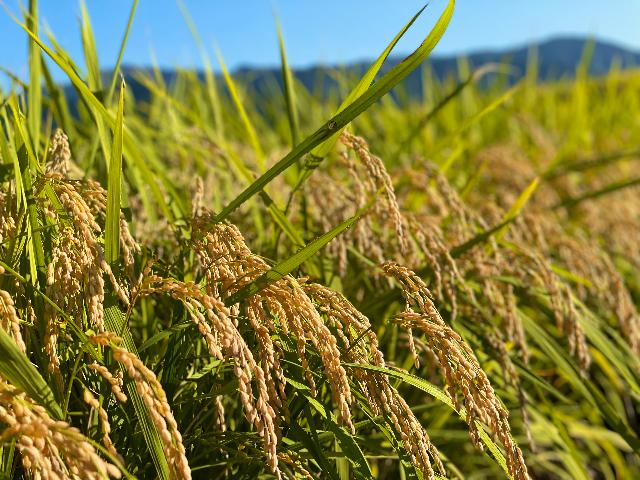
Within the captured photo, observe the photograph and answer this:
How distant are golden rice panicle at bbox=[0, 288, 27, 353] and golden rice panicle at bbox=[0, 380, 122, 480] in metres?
0.08

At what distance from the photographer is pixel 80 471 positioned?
0.98m

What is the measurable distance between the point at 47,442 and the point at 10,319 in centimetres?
18

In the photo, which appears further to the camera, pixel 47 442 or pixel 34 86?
→ pixel 34 86

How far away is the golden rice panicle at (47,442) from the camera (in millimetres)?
820

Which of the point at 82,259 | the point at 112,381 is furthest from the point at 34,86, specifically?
the point at 112,381

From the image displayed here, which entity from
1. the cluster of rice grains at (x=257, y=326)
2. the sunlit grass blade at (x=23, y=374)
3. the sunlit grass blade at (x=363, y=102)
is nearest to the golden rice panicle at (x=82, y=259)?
the cluster of rice grains at (x=257, y=326)

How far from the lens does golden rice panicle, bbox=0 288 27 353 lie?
0.97m

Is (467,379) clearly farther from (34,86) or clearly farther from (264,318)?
(34,86)

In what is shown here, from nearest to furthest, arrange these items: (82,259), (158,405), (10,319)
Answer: (158,405) → (10,319) → (82,259)

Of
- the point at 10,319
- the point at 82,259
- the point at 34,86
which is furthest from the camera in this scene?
the point at 34,86

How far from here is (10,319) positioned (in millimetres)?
986

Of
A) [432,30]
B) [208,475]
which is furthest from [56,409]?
[432,30]

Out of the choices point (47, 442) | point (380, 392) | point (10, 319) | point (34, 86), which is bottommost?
point (380, 392)

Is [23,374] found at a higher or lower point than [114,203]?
lower
